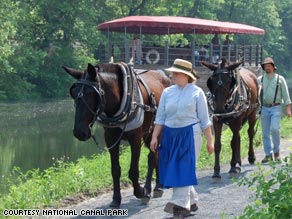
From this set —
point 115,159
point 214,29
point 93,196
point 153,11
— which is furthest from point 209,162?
point 153,11

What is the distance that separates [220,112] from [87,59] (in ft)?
115

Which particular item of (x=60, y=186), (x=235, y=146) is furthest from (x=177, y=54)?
(x=60, y=186)

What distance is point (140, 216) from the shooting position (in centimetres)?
721

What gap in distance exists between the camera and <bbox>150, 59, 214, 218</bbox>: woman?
20.9 ft

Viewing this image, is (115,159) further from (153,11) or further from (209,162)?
(153,11)

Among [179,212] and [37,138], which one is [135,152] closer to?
[179,212]

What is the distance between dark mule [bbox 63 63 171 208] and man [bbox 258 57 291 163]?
133 inches

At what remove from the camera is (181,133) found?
21.2 feet

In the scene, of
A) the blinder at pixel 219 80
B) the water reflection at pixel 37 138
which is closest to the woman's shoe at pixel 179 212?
the blinder at pixel 219 80

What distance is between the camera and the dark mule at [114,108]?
22.9ft

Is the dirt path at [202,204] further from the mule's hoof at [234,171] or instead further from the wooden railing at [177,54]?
the wooden railing at [177,54]

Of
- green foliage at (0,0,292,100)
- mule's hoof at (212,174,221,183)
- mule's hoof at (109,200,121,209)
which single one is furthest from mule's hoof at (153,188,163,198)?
green foliage at (0,0,292,100)

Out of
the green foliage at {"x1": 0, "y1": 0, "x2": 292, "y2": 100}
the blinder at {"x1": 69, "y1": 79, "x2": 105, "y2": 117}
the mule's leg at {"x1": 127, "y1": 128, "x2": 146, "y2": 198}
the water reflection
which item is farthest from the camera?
the green foliage at {"x1": 0, "y1": 0, "x2": 292, "y2": 100}

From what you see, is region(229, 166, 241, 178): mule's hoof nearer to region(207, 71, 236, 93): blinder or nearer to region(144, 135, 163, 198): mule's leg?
region(207, 71, 236, 93): blinder
